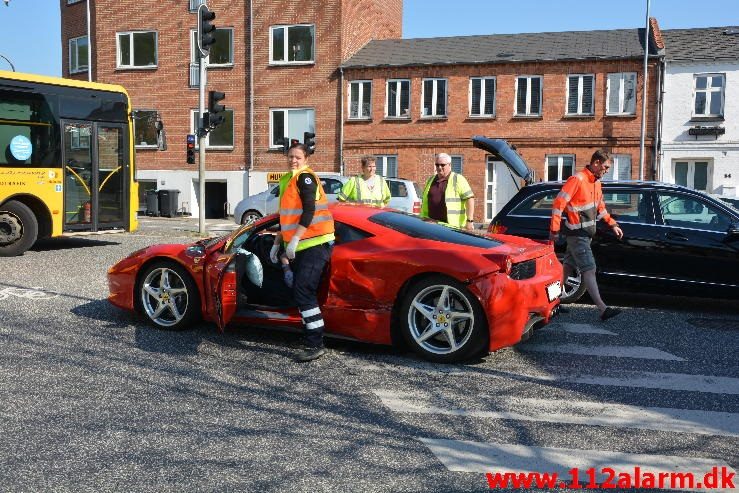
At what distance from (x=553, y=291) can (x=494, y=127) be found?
76.8 ft

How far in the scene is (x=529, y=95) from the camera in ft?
93.4

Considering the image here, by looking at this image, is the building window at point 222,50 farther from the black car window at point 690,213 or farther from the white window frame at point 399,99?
the black car window at point 690,213

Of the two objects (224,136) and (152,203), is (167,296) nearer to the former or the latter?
(152,203)

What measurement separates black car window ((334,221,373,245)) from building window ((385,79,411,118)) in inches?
941

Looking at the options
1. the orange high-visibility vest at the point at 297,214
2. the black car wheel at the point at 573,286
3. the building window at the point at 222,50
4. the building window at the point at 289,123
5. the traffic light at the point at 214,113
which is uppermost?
the building window at the point at 222,50

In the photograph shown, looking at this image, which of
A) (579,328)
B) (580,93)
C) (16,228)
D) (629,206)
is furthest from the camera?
(580,93)

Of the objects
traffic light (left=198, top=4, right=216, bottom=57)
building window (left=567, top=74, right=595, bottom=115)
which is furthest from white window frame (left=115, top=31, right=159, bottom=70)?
building window (left=567, top=74, right=595, bottom=115)

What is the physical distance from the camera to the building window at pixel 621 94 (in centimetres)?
2730

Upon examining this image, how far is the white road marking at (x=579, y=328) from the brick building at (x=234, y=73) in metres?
23.4

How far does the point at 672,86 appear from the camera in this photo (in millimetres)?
27016

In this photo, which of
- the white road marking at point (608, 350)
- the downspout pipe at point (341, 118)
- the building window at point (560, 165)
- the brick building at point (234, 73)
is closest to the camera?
the white road marking at point (608, 350)

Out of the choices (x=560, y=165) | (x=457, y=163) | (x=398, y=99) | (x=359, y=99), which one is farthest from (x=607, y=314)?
(x=359, y=99)

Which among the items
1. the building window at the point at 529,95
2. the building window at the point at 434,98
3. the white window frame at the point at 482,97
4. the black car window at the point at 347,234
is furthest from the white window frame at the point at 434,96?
the black car window at the point at 347,234

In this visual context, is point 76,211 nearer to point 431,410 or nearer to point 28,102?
point 28,102
